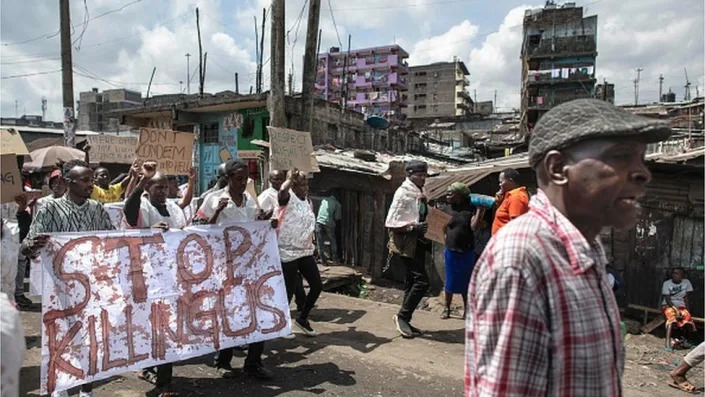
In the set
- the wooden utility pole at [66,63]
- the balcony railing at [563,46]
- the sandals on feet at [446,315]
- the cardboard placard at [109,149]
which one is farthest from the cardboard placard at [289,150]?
the balcony railing at [563,46]

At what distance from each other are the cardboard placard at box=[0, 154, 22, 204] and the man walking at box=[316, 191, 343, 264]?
7293 millimetres

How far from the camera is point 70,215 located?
3992 millimetres

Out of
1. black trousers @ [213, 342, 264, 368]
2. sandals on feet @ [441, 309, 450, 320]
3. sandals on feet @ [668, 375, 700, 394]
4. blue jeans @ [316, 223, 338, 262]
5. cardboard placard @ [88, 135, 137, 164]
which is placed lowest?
sandals on feet @ [668, 375, 700, 394]

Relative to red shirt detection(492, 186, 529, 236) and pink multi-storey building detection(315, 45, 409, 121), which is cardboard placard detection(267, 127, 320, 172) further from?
pink multi-storey building detection(315, 45, 409, 121)

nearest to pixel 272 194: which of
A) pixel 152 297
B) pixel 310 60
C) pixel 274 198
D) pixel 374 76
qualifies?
pixel 274 198

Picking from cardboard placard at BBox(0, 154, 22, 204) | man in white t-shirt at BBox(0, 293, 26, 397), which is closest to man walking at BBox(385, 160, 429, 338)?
cardboard placard at BBox(0, 154, 22, 204)

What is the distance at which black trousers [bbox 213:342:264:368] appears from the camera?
15.4 ft

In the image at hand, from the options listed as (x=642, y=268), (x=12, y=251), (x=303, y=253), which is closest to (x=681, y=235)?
(x=642, y=268)

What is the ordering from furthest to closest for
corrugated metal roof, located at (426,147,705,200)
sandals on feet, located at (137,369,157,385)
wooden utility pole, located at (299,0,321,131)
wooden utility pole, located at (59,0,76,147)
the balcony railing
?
the balcony railing, wooden utility pole, located at (59,0,76,147), wooden utility pole, located at (299,0,321,131), corrugated metal roof, located at (426,147,705,200), sandals on feet, located at (137,369,157,385)

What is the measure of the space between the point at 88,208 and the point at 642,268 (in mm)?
7390

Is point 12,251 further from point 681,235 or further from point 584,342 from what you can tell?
point 681,235

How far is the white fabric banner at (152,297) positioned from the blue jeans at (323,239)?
240 inches

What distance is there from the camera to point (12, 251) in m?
5.07

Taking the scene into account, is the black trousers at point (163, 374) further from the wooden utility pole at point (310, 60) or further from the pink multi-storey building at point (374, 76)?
the pink multi-storey building at point (374, 76)
